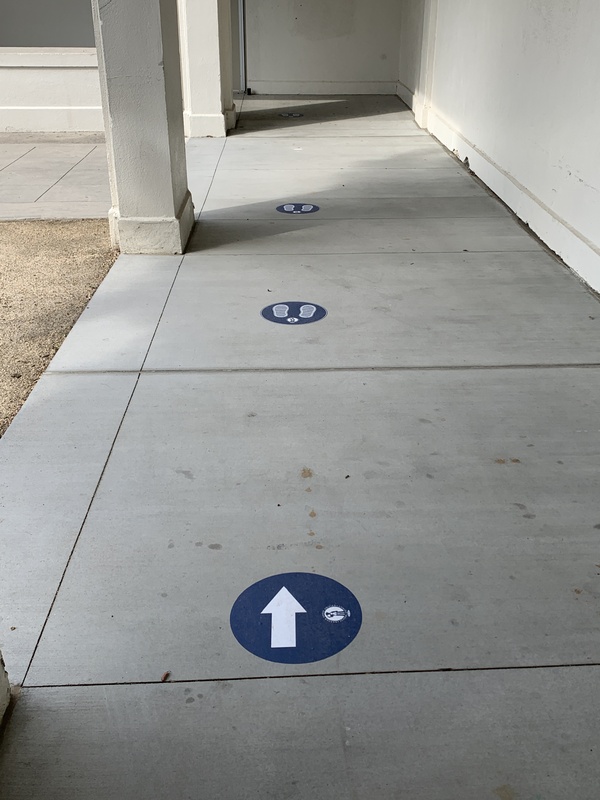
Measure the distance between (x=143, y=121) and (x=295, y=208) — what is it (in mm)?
1865

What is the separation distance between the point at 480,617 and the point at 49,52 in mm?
10706

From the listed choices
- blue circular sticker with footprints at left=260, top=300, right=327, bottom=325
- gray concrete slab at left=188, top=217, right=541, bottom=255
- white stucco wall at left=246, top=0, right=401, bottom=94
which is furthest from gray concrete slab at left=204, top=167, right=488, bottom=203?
white stucco wall at left=246, top=0, right=401, bottom=94

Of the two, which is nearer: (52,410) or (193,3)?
(52,410)

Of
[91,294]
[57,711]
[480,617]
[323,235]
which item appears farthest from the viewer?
[323,235]

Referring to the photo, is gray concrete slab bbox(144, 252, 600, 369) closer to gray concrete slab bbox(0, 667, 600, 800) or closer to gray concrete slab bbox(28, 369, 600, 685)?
gray concrete slab bbox(28, 369, 600, 685)

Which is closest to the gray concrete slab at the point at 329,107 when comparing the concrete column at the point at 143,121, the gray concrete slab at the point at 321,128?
the gray concrete slab at the point at 321,128

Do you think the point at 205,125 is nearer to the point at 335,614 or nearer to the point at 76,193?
the point at 76,193

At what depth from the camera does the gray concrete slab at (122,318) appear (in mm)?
4062

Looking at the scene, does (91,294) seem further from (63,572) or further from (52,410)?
(63,572)

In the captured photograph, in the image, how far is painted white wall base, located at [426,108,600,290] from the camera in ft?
16.7

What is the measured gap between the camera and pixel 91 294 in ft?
16.5

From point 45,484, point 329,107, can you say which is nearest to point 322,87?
point 329,107

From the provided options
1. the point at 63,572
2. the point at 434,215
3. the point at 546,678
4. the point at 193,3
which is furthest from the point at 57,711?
the point at 193,3

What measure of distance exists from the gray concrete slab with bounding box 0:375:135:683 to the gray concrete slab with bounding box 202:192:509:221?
10.7 ft
